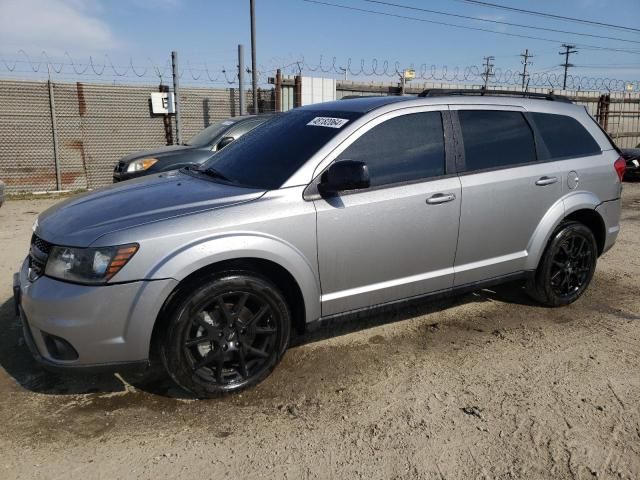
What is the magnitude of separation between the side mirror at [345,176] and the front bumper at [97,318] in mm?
1096

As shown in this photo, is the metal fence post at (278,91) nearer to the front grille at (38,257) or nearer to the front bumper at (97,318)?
the front grille at (38,257)

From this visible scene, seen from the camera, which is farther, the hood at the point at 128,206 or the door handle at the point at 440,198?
the door handle at the point at 440,198

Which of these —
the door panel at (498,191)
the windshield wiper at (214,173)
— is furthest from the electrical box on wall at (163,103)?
Result: the door panel at (498,191)

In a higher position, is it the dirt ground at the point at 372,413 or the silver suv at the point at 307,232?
the silver suv at the point at 307,232

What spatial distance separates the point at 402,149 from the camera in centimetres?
365

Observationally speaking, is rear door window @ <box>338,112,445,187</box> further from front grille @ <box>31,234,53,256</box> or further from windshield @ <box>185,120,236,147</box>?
windshield @ <box>185,120,236,147</box>

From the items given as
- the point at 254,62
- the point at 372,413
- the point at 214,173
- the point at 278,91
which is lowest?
the point at 372,413

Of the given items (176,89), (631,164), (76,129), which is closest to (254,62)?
(176,89)

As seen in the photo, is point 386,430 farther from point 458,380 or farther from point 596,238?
point 596,238

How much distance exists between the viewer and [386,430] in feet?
9.37

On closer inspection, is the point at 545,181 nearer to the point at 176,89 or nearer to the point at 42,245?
the point at 42,245

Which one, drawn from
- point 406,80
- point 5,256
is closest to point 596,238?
point 5,256

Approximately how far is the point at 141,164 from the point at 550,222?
20.3ft

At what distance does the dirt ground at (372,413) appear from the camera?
2.59 m
